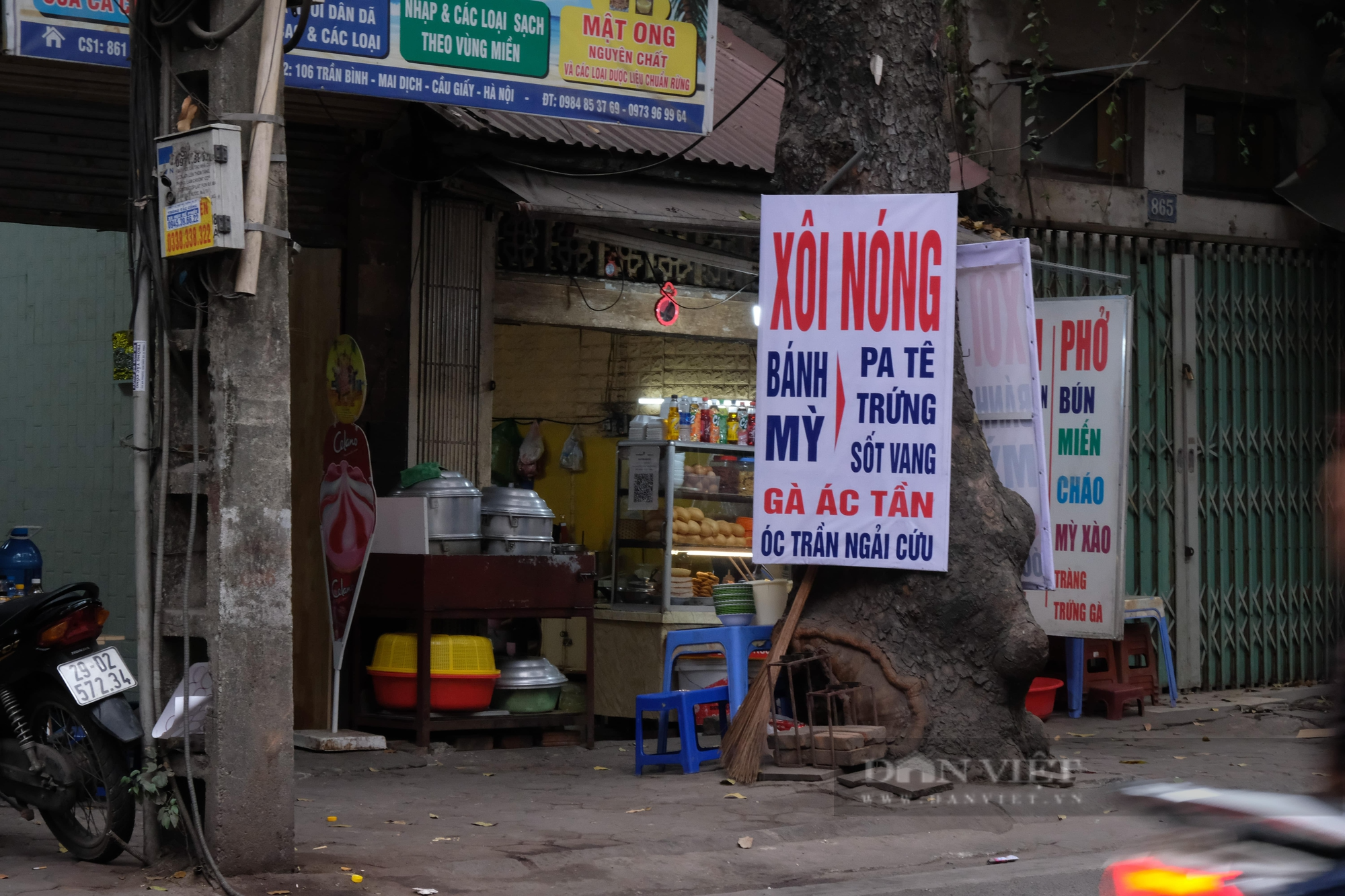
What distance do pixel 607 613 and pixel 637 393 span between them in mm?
2738

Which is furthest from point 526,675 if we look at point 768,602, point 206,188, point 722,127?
point 206,188

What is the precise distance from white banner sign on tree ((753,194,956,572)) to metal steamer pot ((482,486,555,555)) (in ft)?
6.98

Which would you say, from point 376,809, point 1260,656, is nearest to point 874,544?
point 376,809

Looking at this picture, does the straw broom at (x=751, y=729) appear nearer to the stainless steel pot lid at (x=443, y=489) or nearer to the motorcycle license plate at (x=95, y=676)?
the stainless steel pot lid at (x=443, y=489)

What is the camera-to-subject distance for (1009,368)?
26.4ft

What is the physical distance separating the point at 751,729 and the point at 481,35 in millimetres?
4004

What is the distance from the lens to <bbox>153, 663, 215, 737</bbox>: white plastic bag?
546 cm

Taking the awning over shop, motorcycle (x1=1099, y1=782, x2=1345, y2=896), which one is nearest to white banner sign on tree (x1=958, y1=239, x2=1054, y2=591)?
the awning over shop

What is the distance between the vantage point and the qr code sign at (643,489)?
10234 mm

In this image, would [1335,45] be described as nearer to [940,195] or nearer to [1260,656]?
[1260,656]

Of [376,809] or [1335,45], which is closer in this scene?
[376,809]

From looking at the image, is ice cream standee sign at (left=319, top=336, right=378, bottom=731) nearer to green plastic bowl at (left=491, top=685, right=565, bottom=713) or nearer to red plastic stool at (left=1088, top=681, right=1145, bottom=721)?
green plastic bowl at (left=491, top=685, right=565, bottom=713)

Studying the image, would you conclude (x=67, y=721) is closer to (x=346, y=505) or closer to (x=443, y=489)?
(x=346, y=505)

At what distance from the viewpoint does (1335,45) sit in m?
12.8
